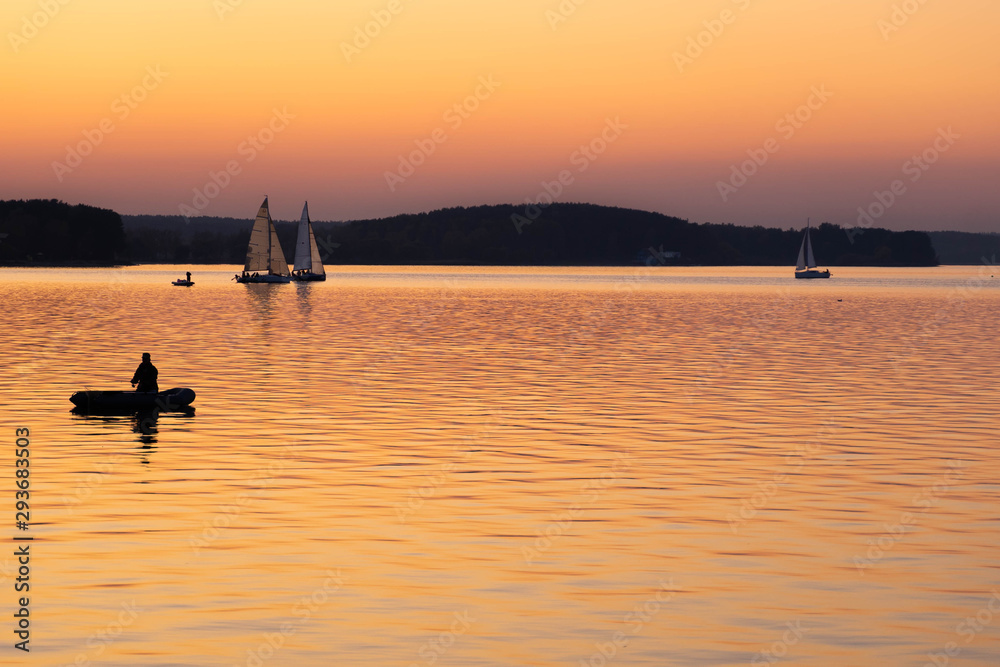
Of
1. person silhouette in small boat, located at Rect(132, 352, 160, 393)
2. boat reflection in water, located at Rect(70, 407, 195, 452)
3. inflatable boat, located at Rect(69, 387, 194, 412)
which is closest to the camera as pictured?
boat reflection in water, located at Rect(70, 407, 195, 452)

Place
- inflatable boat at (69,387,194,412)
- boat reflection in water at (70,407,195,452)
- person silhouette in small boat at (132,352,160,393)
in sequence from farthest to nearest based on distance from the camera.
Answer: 1. person silhouette in small boat at (132,352,160,393)
2. inflatable boat at (69,387,194,412)
3. boat reflection in water at (70,407,195,452)

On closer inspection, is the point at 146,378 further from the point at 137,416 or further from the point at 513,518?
the point at 513,518

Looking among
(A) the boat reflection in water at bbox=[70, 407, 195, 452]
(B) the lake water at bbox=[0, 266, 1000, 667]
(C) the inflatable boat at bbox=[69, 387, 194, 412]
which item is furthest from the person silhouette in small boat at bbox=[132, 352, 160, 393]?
(B) the lake water at bbox=[0, 266, 1000, 667]

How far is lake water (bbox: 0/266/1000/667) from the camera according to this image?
18.4 metres

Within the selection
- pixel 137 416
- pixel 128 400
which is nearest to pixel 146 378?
pixel 128 400

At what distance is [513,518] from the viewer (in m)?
27.0

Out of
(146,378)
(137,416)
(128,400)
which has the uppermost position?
(146,378)

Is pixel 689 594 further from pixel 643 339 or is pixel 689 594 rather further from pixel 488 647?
pixel 643 339

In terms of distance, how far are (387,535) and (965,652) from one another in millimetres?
11363

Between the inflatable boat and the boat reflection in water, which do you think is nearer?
the boat reflection in water

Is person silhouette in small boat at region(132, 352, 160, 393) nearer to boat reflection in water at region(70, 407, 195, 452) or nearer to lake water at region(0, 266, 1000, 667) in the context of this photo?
boat reflection in water at region(70, 407, 195, 452)

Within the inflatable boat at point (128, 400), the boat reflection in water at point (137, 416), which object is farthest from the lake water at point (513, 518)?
the inflatable boat at point (128, 400)

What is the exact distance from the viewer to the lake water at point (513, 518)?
60.3 ft

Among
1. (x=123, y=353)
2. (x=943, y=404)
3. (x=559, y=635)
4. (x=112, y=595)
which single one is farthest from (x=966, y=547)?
(x=123, y=353)
